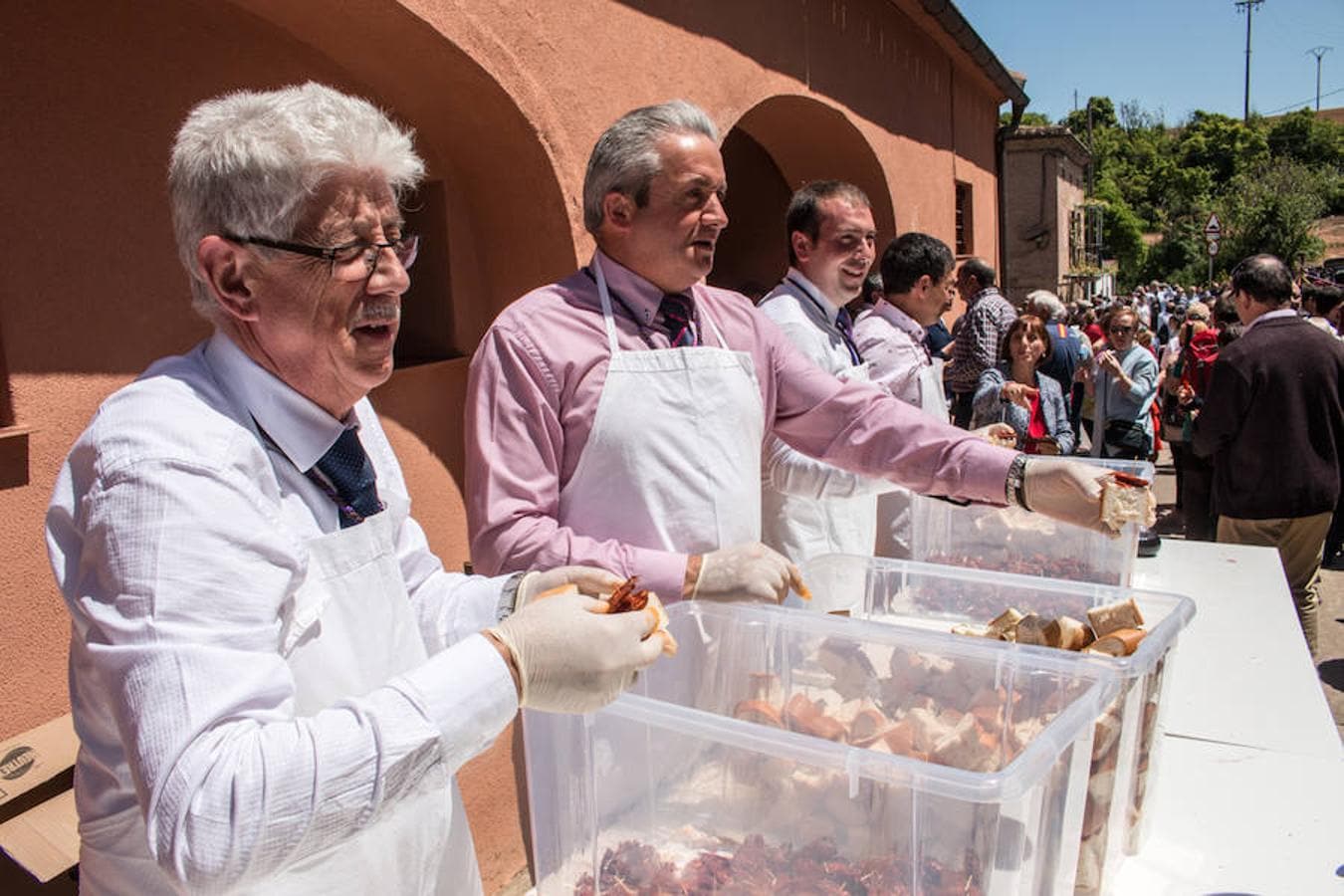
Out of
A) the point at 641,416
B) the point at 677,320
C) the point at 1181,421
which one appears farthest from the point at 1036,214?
the point at 641,416

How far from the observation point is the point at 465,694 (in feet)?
3.11

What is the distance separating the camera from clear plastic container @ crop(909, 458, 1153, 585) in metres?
2.58

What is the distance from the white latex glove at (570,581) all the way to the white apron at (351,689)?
0.54ft

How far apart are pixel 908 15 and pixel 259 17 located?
6.81m

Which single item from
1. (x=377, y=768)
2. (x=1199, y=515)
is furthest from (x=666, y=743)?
(x=1199, y=515)

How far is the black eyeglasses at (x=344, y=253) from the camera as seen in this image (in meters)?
1.05

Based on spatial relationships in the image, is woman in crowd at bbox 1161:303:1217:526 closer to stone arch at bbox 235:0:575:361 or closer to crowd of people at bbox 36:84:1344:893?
stone arch at bbox 235:0:575:361

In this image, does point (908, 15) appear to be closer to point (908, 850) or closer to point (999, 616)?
point (999, 616)

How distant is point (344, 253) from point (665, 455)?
0.93 m

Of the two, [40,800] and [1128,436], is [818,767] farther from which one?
[1128,436]

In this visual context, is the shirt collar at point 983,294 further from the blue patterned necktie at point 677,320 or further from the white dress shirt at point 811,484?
the blue patterned necktie at point 677,320

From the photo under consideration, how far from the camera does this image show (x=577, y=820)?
4.39 ft

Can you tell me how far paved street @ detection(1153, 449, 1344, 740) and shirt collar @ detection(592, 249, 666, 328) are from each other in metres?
2.99

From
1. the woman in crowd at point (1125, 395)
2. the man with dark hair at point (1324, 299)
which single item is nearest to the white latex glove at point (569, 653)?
the woman in crowd at point (1125, 395)
